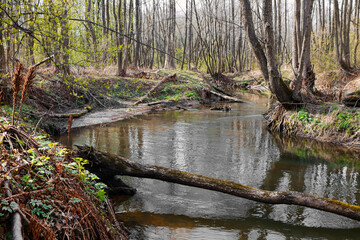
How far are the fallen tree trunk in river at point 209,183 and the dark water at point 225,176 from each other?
433 mm

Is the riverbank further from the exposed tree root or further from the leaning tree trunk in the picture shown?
the leaning tree trunk

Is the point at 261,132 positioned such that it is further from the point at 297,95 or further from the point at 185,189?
the point at 185,189

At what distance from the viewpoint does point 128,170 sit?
218 inches

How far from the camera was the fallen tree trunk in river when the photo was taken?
15.2 ft

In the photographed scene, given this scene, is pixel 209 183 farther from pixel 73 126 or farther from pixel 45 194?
pixel 73 126

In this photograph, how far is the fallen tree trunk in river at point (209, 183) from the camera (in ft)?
15.2

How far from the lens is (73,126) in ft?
39.5

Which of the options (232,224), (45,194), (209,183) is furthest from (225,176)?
(45,194)

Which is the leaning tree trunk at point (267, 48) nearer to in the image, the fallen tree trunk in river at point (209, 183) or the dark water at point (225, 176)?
the dark water at point (225, 176)

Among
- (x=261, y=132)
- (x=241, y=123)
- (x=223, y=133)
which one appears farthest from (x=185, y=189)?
(x=241, y=123)

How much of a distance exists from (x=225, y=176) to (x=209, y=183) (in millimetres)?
2065

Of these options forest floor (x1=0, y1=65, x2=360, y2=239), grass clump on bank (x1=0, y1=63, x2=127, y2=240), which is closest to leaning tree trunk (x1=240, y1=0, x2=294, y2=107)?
forest floor (x1=0, y1=65, x2=360, y2=239)

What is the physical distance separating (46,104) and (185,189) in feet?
27.4

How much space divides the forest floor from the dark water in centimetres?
86
